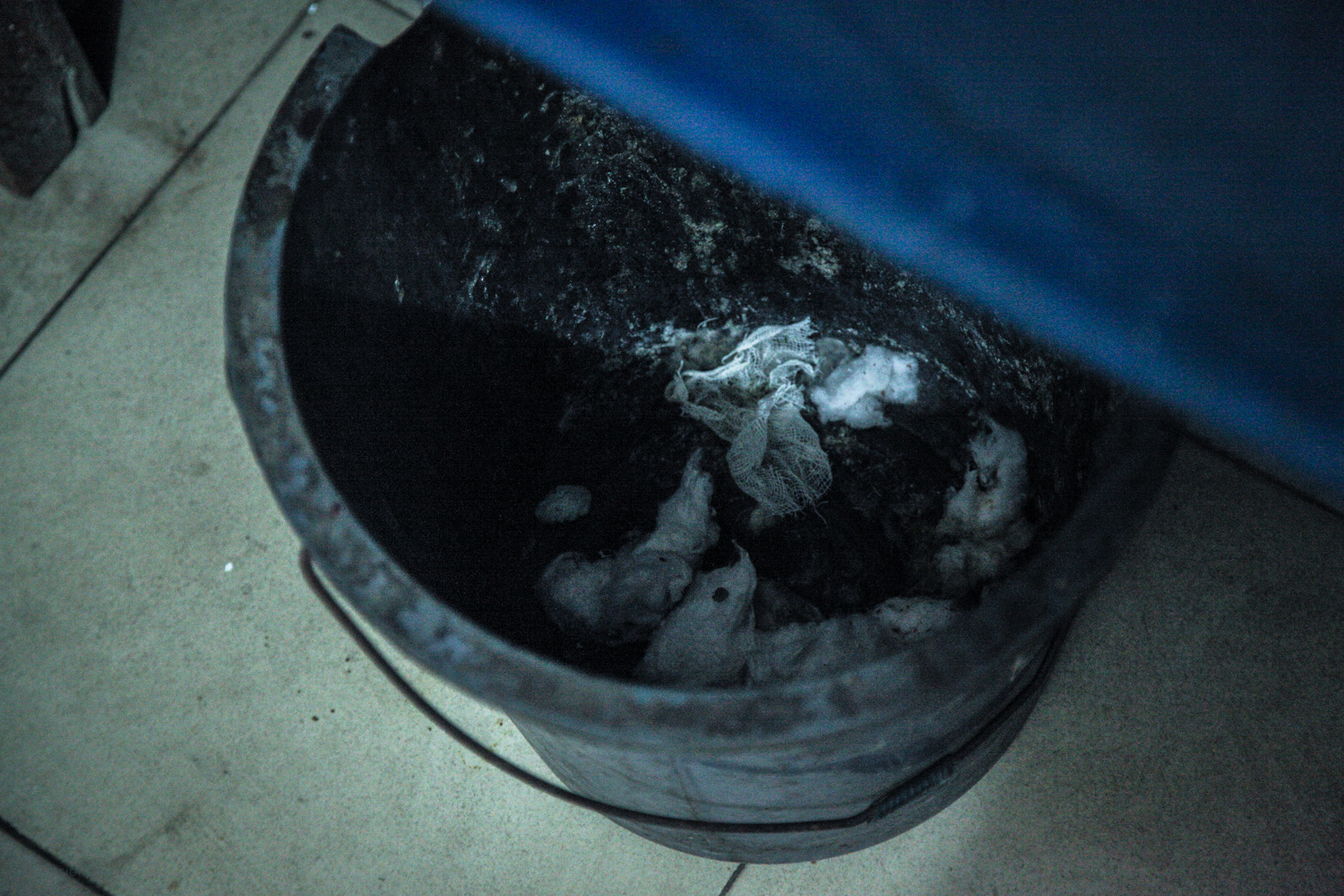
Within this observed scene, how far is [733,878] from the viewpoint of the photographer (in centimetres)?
145

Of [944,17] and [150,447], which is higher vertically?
[944,17]

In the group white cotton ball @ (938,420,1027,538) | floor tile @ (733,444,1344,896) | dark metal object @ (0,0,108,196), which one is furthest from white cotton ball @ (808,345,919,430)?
dark metal object @ (0,0,108,196)

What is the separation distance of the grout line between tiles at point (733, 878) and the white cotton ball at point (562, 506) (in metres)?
0.52

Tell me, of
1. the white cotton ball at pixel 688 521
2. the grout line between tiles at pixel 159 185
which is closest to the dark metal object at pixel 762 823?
the white cotton ball at pixel 688 521

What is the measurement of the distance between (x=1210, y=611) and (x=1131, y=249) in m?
1.11

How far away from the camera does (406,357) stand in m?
1.17

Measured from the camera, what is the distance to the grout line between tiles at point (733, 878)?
1.45 metres

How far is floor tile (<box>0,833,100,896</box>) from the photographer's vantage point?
4.98ft

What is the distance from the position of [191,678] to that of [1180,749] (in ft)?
4.60

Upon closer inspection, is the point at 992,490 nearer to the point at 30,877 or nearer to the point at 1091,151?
the point at 1091,151

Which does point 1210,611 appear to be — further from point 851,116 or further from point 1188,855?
point 851,116

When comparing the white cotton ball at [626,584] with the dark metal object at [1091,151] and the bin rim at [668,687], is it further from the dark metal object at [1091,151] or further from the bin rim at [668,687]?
the dark metal object at [1091,151]

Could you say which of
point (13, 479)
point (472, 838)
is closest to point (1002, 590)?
point (472, 838)

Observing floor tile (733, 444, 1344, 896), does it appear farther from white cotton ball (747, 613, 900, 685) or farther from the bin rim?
the bin rim
